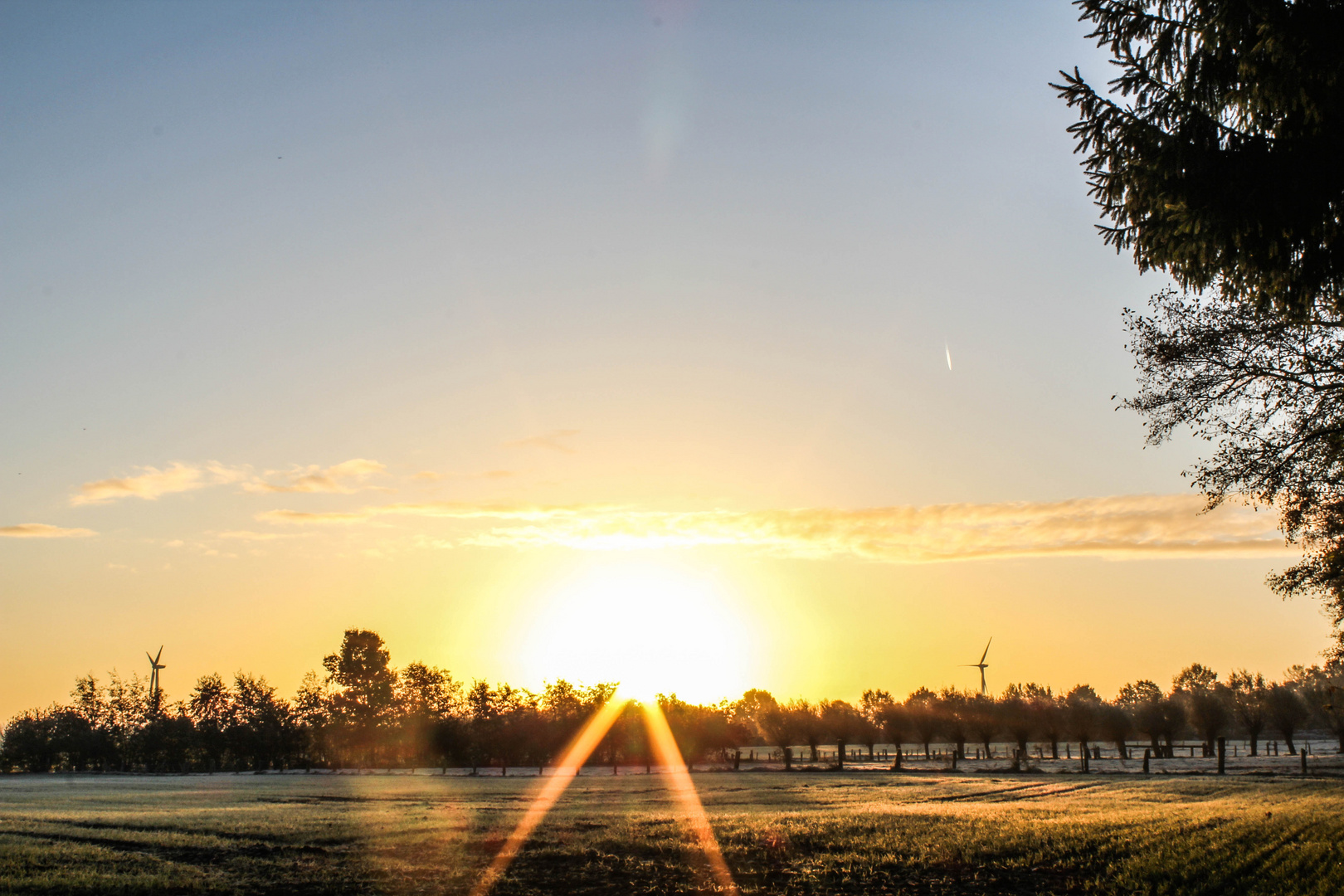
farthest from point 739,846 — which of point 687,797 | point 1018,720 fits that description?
point 1018,720

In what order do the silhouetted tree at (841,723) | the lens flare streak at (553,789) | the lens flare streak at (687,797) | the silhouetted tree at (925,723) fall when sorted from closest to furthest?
the lens flare streak at (687,797) → the lens flare streak at (553,789) → the silhouetted tree at (925,723) → the silhouetted tree at (841,723)

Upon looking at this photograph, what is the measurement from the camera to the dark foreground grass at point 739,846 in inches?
666

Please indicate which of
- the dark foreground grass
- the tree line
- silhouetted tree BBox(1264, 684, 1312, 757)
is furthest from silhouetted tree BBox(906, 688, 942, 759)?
the dark foreground grass

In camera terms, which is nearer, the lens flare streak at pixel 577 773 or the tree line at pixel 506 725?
the lens flare streak at pixel 577 773

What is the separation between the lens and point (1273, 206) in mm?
12398

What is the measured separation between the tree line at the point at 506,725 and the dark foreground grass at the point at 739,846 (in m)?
56.6

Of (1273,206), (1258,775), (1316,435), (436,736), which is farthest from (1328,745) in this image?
(1273,206)

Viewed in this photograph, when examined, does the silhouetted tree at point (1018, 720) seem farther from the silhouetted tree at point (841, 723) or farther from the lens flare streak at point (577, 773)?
the lens flare streak at point (577, 773)

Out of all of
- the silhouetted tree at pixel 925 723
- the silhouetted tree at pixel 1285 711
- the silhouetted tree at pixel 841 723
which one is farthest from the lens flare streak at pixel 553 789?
the silhouetted tree at pixel 1285 711

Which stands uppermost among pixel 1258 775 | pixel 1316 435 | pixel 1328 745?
pixel 1316 435

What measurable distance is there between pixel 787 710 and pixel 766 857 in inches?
4487

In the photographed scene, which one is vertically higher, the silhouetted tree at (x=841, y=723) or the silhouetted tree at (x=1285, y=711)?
the silhouetted tree at (x=1285, y=711)

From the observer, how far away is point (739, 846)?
74.3 feet

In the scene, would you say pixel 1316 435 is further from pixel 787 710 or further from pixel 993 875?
pixel 787 710
